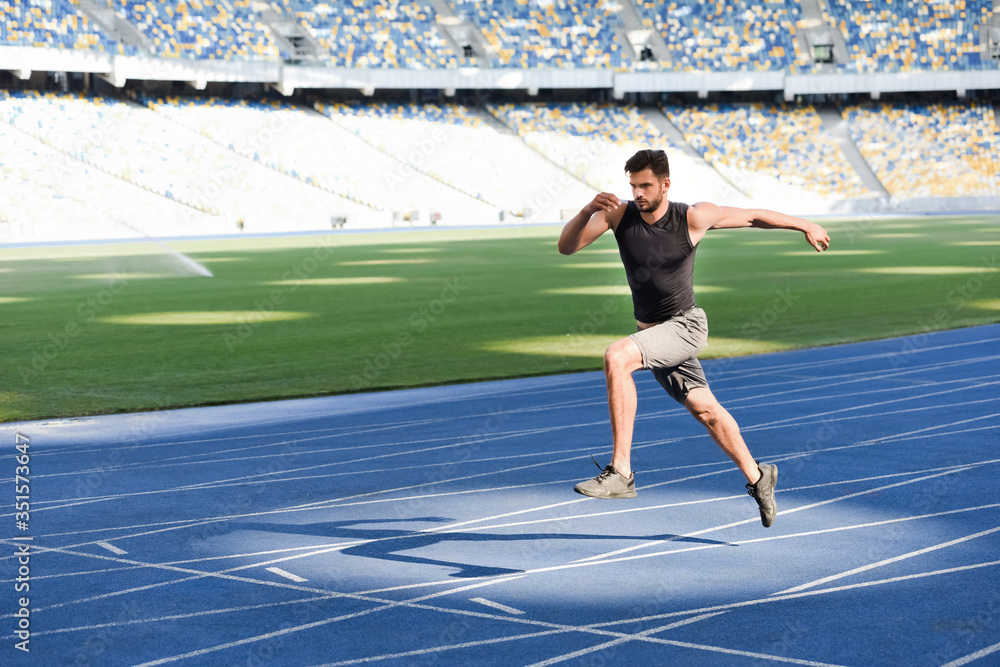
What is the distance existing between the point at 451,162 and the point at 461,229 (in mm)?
7953

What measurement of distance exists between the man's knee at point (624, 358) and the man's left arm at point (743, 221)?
0.62 meters

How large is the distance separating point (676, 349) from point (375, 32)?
55169mm

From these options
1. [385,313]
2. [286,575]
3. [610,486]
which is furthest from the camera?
[385,313]

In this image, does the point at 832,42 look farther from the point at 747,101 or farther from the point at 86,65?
the point at 86,65

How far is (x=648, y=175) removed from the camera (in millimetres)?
5441

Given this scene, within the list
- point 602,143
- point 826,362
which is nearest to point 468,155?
point 602,143

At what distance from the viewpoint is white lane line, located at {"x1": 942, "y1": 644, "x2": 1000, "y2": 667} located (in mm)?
4012

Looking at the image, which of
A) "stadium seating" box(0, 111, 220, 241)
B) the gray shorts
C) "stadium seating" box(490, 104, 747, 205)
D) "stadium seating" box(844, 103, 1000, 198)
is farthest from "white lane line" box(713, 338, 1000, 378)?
"stadium seating" box(844, 103, 1000, 198)

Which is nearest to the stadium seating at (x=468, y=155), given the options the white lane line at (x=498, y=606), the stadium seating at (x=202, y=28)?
the stadium seating at (x=202, y=28)

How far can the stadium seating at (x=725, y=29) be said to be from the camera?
6119 centimetres

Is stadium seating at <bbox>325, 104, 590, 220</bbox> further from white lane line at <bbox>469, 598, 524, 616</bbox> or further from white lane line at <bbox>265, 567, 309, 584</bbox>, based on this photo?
white lane line at <bbox>469, 598, 524, 616</bbox>

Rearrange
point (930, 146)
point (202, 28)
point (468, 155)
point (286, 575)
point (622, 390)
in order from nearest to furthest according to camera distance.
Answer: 1. point (286, 575)
2. point (622, 390)
3. point (202, 28)
4. point (468, 155)
5. point (930, 146)

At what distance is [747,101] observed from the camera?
62.0m

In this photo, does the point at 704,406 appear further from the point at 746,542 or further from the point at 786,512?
the point at 786,512
